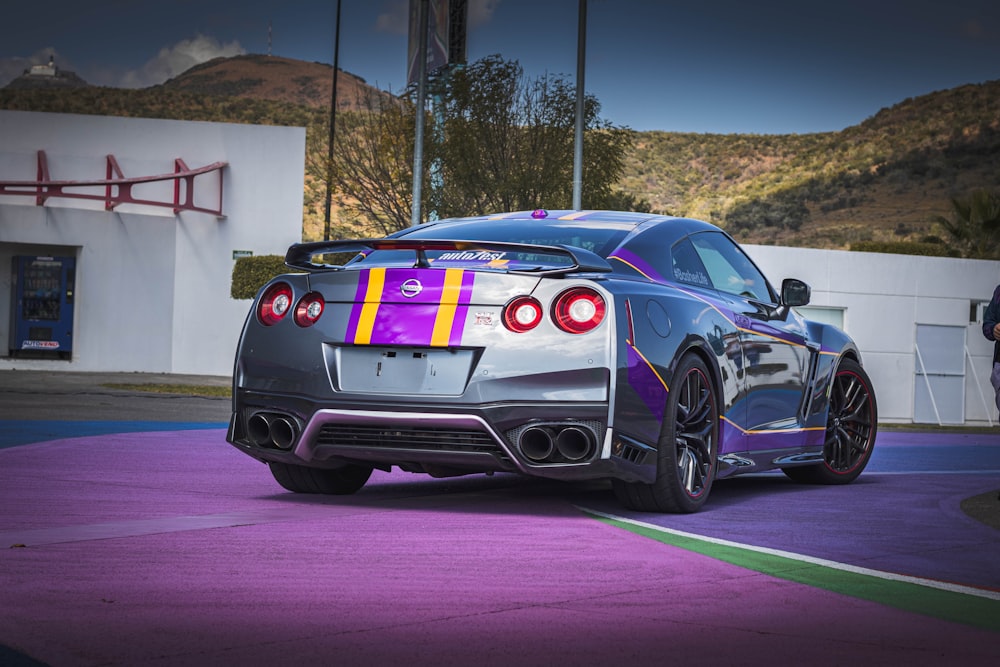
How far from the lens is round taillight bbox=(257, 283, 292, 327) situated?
6742 millimetres

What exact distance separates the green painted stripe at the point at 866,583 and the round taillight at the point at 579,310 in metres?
0.93

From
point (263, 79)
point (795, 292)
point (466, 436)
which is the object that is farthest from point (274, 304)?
point (263, 79)

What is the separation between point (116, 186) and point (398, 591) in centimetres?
2666

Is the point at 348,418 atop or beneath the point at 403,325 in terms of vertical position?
beneath

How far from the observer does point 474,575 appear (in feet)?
A: 16.3

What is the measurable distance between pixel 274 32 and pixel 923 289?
98.7 metres

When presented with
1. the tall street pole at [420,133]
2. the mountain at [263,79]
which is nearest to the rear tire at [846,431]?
the tall street pole at [420,133]

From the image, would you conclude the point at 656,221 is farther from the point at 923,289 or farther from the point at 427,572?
the point at 923,289

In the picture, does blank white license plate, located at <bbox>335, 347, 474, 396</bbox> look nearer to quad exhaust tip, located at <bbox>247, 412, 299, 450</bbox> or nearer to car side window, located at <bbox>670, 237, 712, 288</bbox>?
quad exhaust tip, located at <bbox>247, 412, 299, 450</bbox>

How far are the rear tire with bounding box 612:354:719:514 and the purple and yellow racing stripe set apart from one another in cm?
107

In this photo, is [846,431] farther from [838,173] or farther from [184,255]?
[838,173]

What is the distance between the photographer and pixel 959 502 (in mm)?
8141

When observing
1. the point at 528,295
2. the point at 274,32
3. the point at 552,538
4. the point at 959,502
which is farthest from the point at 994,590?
the point at 274,32

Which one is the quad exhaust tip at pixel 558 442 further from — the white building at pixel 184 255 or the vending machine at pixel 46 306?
the vending machine at pixel 46 306
